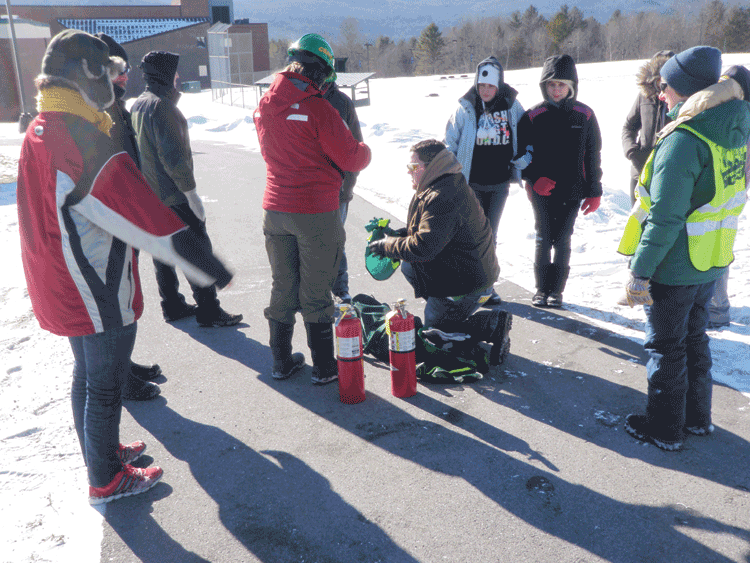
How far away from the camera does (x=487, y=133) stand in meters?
5.16

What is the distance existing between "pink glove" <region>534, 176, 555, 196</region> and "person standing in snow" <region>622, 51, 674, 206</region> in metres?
0.86

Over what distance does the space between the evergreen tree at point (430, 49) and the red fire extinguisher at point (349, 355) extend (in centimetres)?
7963

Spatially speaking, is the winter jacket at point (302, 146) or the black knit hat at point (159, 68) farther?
the black knit hat at point (159, 68)

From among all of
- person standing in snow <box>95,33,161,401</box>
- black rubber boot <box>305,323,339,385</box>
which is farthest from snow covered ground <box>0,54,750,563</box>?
black rubber boot <box>305,323,339,385</box>

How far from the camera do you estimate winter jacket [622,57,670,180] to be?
4.89 m

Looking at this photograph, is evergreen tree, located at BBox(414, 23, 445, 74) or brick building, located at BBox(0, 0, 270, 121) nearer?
brick building, located at BBox(0, 0, 270, 121)

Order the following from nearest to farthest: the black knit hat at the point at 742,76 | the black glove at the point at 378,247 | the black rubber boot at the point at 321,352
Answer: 1. the black knit hat at the point at 742,76
2. the black rubber boot at the point at 321,352
3. the black glove at the point at 378,247

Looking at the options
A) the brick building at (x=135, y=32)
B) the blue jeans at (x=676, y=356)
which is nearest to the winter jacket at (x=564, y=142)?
the blue jeans at (x=676, y=356)

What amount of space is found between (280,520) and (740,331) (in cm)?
377

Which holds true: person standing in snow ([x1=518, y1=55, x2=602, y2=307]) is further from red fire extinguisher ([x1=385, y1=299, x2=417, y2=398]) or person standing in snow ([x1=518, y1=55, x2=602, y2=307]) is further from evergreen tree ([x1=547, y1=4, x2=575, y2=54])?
evergreen tree ([x1=547, y1=4, x2=575, y2=54])

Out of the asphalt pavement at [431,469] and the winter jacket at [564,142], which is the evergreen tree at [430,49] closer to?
the winter jacket at [564,142]

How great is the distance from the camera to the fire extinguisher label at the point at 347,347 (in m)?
3.68

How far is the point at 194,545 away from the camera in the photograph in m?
2.64

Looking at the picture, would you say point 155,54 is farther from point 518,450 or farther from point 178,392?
point 518,450
